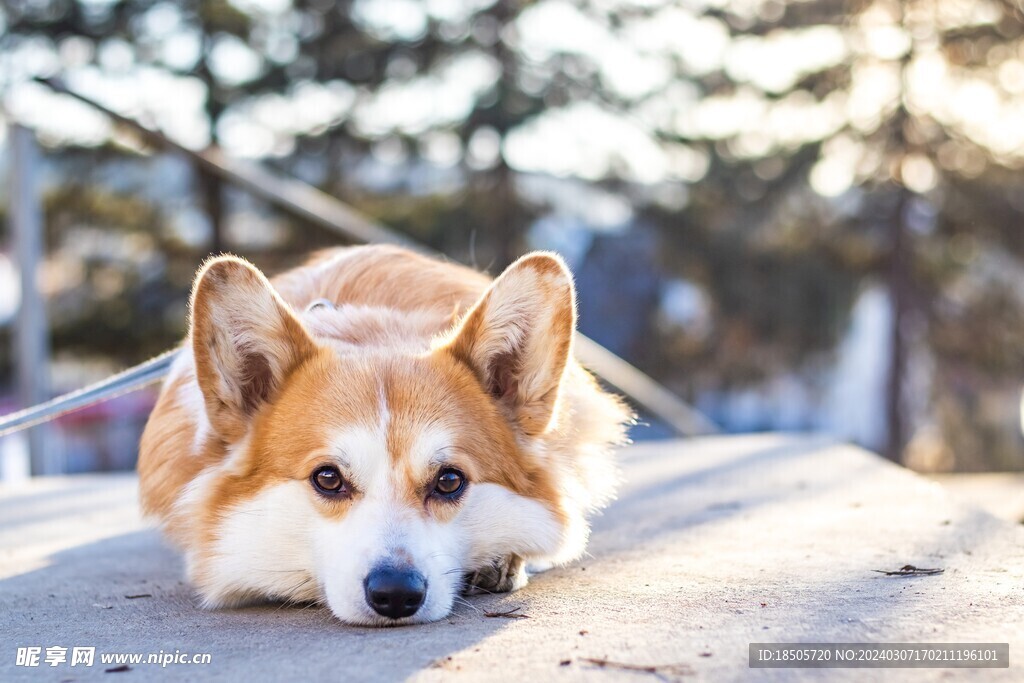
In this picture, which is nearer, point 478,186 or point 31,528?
point 31,528

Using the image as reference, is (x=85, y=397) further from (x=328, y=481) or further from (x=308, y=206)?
(x=308, y=206)

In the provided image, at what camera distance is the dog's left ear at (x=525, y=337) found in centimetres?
238

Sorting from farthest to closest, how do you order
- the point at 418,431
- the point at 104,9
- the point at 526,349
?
1. the point at 104,9
2. the point at 526,349
3. the point at 418,431

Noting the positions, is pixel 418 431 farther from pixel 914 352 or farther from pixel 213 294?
pixel 914 352

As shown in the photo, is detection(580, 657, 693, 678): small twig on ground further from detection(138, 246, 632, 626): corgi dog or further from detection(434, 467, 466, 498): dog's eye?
detection(434, 467, 466, 498): dog's eye

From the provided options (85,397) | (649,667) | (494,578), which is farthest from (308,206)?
(649,667)

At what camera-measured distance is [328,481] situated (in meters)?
2.21

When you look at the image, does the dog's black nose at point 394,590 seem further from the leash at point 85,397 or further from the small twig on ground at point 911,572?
the leash at point 85,397

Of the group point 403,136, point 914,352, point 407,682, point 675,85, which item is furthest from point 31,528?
point 914,352

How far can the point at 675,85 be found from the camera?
12.1 metres

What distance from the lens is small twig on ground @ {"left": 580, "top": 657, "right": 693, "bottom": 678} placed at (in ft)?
5.27

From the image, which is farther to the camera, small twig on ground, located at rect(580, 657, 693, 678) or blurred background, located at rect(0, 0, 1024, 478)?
blurred background, located at rect(0, 0, 1024, 478)

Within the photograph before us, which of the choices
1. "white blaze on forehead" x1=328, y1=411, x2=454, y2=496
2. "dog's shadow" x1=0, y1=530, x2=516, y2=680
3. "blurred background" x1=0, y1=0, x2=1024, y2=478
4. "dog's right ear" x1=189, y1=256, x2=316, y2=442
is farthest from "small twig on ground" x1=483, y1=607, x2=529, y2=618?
"blurred background" x1=0, y1=0, x2=1024, y2=478

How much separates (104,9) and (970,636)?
11.8 meters
